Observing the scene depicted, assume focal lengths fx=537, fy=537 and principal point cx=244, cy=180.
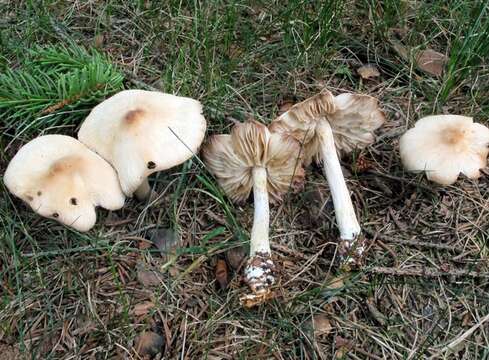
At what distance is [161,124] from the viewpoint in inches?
112

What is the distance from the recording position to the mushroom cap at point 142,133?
2777 mm

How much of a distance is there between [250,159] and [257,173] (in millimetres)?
103

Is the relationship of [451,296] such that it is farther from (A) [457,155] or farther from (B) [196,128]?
(B) [196,128]

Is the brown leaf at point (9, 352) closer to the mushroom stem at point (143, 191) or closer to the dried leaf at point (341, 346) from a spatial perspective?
the mushroom stem at point (143, 191)

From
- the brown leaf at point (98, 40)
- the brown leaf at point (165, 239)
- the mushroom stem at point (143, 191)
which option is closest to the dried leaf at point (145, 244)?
the brown leaf at point (165, 239)

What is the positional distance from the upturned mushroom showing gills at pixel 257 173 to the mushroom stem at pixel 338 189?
0.56 ft

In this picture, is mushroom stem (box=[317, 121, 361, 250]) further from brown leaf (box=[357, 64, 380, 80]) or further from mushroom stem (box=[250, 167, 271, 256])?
brown leaf (box=[357, 64, 380, 80])

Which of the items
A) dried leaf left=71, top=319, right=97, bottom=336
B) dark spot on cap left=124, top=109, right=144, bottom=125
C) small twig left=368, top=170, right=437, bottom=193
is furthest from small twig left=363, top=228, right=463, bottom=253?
dried leaf left=71, top=319, right=97, bottom=336

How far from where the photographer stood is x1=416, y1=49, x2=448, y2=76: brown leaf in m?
3.72

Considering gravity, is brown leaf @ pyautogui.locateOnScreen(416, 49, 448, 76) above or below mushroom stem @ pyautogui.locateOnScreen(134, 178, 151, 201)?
above

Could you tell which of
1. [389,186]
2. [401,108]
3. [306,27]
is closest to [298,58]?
[306,27]

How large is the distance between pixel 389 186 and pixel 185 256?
129 cm

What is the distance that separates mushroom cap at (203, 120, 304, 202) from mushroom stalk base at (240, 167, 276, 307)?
80 millimetres

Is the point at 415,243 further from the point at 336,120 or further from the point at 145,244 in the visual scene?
the point at 145,244
